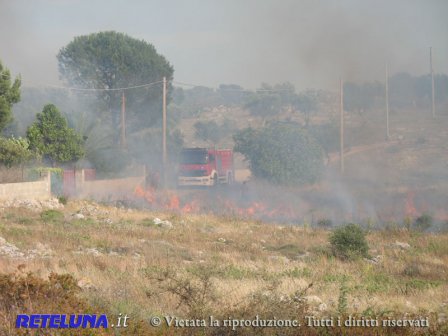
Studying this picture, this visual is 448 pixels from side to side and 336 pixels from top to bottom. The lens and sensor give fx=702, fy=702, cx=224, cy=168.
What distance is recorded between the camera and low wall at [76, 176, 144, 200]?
1560 inches

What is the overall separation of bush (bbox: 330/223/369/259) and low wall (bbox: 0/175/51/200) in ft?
49.1

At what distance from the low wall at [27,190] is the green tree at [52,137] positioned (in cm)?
634

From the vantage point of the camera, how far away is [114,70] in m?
60.1

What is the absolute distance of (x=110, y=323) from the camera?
766cm

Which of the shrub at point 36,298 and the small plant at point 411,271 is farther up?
the shrub at point 36,298

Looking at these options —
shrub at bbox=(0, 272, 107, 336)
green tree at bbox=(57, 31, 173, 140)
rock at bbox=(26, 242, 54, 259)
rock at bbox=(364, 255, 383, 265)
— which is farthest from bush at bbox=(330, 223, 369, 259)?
green tree at bbox=(57, 31, 173, 140)

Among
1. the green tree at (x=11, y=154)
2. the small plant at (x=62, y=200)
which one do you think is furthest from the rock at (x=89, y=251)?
the green tree at (x=11, y=154)

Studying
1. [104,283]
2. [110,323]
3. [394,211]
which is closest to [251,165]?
[394,211]

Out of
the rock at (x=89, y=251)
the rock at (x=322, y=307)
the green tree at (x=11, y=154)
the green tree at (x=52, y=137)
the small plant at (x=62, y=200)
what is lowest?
the rock at (x=322, y=307)

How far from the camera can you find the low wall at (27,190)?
93.7 ft

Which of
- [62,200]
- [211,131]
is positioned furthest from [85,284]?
[211,131]

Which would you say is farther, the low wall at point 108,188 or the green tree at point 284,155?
the green tree at point 284,155

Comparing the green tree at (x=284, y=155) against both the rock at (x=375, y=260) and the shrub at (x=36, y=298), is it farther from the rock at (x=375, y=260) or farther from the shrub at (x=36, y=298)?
the shrub at (x=36, y=298)

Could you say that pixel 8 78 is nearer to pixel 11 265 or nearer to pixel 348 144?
pixel 11 265
